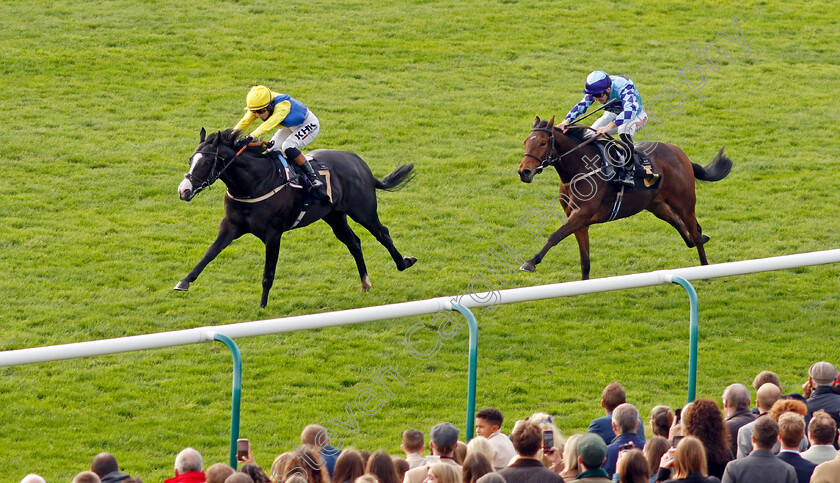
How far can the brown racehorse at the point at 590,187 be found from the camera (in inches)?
388

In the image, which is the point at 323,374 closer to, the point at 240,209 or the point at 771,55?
the point at 240,209

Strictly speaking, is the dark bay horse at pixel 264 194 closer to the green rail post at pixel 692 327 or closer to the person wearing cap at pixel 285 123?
the person wearing cap at pixel 285 123

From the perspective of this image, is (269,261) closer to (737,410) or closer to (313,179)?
(313,179)

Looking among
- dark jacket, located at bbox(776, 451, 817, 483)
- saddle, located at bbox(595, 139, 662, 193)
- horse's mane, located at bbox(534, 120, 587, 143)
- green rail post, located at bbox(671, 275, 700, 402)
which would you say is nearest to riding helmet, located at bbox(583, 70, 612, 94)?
horse's mane, located at bbox(534, 120, 587, 143)

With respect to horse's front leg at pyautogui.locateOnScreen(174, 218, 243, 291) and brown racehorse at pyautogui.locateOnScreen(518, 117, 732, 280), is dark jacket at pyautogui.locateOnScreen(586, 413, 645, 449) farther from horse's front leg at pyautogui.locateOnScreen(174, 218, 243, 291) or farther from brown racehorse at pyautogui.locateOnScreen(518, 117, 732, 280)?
horse's front leg at pyautogui.locateOnScreen(174, 218, 243, 291)

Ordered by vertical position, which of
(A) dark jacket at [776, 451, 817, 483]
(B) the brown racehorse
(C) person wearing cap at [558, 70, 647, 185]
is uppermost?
(C) person wearing cap at [558, 70, 647, 185]

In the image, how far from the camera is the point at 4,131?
14898 mm

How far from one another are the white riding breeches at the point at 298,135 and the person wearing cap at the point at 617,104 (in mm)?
2172

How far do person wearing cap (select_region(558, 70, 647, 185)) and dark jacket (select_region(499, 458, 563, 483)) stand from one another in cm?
578

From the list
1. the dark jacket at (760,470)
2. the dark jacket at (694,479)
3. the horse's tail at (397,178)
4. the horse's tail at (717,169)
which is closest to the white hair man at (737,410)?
the dark jacket at (760,470)

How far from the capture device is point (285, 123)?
10000 mm

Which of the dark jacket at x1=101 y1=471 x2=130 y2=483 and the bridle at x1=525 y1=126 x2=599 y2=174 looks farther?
the bridle at x1=525 y1=126 x2=599 y2=174

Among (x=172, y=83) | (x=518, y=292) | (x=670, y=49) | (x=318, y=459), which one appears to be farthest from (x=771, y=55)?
(x=318, y=459)

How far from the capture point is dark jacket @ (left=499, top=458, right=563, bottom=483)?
4578 millimetres
